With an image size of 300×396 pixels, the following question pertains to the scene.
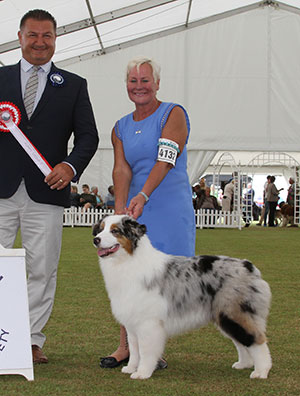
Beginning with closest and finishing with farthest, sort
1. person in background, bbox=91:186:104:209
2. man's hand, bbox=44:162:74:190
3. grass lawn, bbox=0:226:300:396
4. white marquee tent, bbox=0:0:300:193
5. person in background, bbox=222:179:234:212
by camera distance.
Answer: grass lawn, bbox=0:226:300:396
man's hand, bbox=44:162:74:190
person in background, bbox=91:186:104:209
person in background, bbox=222:179:234:212
white marquee tent, bbox=0:0:300:193

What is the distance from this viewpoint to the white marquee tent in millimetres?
20859

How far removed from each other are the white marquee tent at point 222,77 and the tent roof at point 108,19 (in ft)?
0.39

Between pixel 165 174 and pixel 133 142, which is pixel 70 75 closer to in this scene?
pixel 133 142

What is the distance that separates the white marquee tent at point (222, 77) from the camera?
821 inches

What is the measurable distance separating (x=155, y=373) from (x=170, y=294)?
568 millimetres

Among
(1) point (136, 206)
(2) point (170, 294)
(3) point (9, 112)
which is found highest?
(3) point (9, 112)

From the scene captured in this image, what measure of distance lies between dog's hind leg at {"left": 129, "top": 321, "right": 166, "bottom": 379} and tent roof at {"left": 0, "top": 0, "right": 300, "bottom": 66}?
11971 millimetres

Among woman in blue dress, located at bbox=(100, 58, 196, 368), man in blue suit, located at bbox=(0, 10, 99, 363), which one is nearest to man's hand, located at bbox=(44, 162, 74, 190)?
man in blue suit, located at bbox=(0, 10, 99, 363)

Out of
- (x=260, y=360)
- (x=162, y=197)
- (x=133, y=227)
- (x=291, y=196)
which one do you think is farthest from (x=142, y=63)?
(x=291, y=196)

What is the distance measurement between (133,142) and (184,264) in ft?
2.97

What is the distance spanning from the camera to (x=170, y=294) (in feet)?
11.7

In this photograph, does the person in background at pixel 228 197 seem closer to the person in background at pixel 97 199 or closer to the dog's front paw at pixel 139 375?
the person in background at pixel 97 199

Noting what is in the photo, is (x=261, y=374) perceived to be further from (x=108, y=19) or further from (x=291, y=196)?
(x=291, y=196)

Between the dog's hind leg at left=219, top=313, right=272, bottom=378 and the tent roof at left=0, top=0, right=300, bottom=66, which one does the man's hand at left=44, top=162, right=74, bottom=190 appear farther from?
the tent roof at left=0, top=0, right=300, bottom=66
